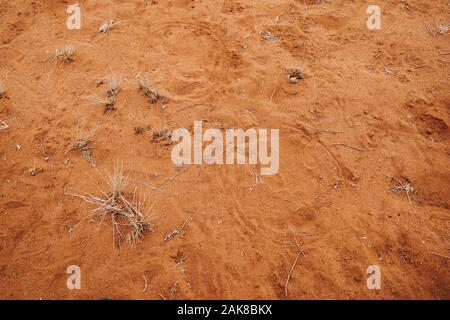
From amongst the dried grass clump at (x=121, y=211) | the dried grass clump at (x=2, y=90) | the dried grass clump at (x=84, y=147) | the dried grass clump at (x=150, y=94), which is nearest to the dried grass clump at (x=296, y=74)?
the dried grass clump at (x=150, y=94)

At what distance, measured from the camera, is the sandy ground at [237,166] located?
227 cm

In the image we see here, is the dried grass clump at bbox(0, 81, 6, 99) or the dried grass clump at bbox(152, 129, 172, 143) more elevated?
the dried grass clump at bbox(0, 81, 6, 99)

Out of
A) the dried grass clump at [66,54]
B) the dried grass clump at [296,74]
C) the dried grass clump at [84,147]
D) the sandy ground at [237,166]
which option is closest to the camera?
the sandy ground at [237,166]

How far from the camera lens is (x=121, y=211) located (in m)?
2.46

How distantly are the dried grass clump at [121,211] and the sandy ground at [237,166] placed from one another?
66mm

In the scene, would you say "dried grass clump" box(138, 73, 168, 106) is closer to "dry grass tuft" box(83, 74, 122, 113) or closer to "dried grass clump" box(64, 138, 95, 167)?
"dry grass tuft" box(83, 74, 122, 113)

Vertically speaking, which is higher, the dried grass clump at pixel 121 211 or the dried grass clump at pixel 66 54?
the dried grass clump at pixel 66 54

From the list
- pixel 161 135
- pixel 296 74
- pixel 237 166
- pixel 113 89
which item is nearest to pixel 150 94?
pixel 113 89

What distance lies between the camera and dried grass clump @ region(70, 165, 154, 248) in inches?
94.7

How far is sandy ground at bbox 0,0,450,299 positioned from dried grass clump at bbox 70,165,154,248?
66 millimetres

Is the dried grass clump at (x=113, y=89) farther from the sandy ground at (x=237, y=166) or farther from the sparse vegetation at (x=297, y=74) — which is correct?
the sparse vegetation at (x=297, y=74)

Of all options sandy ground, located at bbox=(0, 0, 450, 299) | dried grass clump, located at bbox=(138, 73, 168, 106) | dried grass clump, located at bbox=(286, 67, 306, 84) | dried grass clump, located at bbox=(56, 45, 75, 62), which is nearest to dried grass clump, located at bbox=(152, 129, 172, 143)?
sandy ground, located at bbox=(0, 0, 450, 299)

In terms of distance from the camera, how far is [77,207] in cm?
257

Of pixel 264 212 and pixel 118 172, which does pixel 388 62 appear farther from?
pixel 118 172
